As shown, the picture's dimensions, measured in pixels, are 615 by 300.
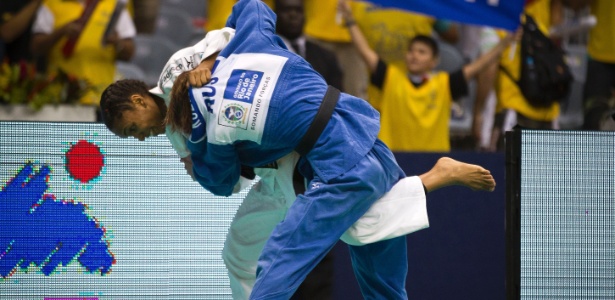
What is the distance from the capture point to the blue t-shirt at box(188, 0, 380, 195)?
4043mm

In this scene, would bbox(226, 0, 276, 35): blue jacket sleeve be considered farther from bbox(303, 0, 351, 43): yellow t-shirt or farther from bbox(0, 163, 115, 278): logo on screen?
bbox(303, 0, 351, 43): yellow t-shirt

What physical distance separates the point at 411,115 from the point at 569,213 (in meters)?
2.41

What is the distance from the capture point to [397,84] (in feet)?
23.6

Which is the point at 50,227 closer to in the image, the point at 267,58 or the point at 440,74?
the point at 267,58

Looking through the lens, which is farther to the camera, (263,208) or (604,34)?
(604,34)

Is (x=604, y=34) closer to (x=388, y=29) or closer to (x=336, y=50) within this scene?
(x=388, y=29)

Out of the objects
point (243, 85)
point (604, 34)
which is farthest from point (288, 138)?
point (604, 34)

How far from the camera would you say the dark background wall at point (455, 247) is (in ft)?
18.7

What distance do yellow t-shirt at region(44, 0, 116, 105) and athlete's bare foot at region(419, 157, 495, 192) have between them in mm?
3681

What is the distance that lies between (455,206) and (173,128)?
217 cm

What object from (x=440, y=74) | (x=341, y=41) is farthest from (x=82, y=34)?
(x=440, y=74)

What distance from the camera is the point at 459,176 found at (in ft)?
13.9

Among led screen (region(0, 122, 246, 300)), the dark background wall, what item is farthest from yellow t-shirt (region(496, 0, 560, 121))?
led screen (region(0, 122, 246, 300))

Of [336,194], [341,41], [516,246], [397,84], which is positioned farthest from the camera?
[341,41]
